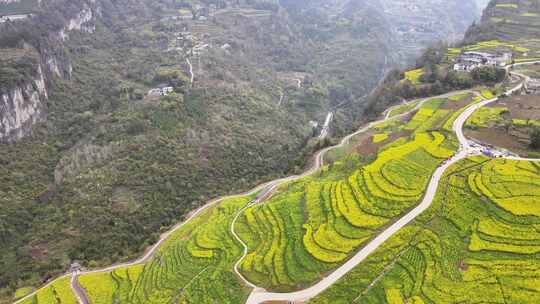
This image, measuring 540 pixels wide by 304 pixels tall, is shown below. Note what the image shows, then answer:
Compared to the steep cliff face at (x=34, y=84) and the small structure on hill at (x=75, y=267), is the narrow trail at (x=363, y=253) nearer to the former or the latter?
the small structure on hill at (x=75, y=267)

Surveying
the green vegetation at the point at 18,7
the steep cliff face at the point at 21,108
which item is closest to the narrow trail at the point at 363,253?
the steep cliff face at the point at 21,108

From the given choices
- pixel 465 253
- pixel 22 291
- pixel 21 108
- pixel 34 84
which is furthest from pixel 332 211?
pixel 34 84

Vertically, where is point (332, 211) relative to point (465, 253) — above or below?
below

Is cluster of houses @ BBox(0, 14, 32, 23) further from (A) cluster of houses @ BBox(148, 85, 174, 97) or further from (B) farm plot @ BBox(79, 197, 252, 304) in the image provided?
(B) farm plot @ BBox(79, 197, 252, 304)

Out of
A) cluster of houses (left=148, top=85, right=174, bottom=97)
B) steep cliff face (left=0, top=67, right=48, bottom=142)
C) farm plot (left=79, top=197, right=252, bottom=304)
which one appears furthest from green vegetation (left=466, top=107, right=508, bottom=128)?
steep cliff face (left=0, top=67, right=48, bottom=142)

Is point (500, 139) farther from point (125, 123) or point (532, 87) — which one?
point (125, 123)

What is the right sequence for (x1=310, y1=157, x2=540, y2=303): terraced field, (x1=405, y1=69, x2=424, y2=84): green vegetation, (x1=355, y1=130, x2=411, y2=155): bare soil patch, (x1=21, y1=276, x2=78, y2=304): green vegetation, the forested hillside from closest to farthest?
(x1=310, y1=157, x2=540, y2=303): terraced field, (x1=21, y1=276, x2=78, y2=304): green vegetation, the forested hillside, (x1=355, y1=130, x2=411, y2=155): bare soil patch, (x1=405, y1=69, x2=424, y2=84): green vegetation
